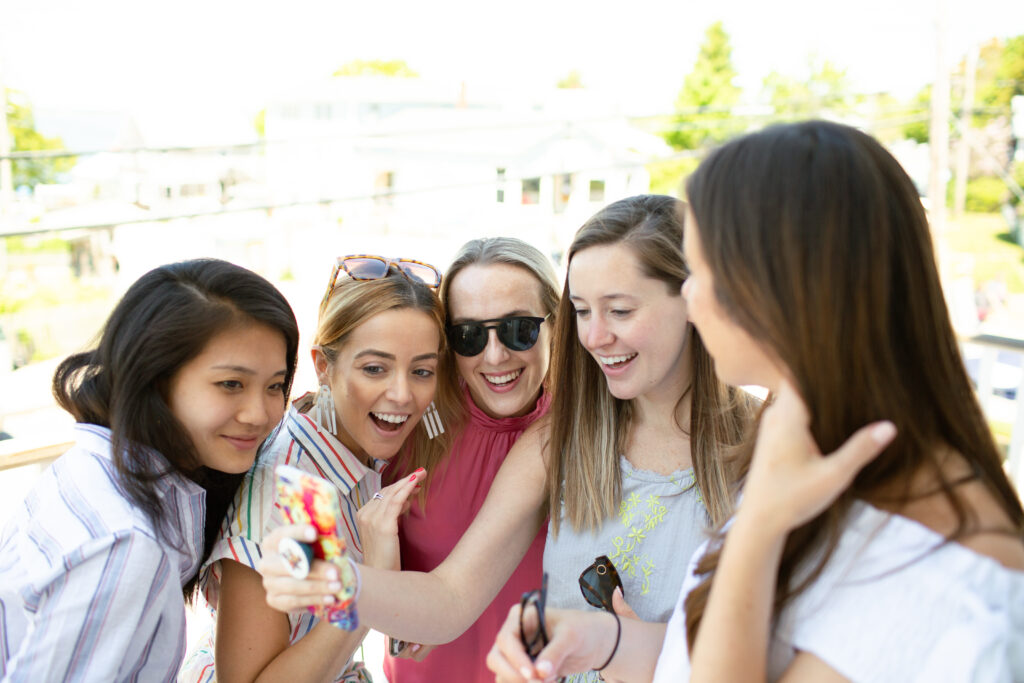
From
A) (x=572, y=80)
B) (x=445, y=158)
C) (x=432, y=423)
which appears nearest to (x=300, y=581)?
(x=432, y=423)

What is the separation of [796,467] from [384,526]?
1121 millimetres

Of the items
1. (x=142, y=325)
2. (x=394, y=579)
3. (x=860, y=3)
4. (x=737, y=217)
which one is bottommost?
(x=394, y=579)

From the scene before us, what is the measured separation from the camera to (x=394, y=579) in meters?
1.77

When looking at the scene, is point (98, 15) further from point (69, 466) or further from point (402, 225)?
point (69, 466)

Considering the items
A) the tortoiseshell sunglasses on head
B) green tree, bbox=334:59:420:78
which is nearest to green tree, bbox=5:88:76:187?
the tortoiseshell sunglasses on head

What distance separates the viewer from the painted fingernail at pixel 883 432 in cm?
101

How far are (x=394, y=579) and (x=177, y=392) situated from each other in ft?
2.25

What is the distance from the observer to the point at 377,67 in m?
69.1

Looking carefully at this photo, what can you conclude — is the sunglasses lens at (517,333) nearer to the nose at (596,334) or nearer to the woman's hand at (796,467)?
the nose at (596,334)

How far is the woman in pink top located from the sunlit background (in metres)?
1.17

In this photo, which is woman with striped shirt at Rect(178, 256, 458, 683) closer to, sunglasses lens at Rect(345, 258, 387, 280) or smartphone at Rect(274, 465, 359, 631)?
sunglasses lens at Rect(345, 258, 387, 280)

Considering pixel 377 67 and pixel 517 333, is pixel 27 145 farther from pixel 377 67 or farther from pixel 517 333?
pixel 377 67

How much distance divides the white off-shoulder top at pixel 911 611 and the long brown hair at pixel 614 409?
755 millimetres

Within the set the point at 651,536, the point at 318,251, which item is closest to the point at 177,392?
the point at 651,536
